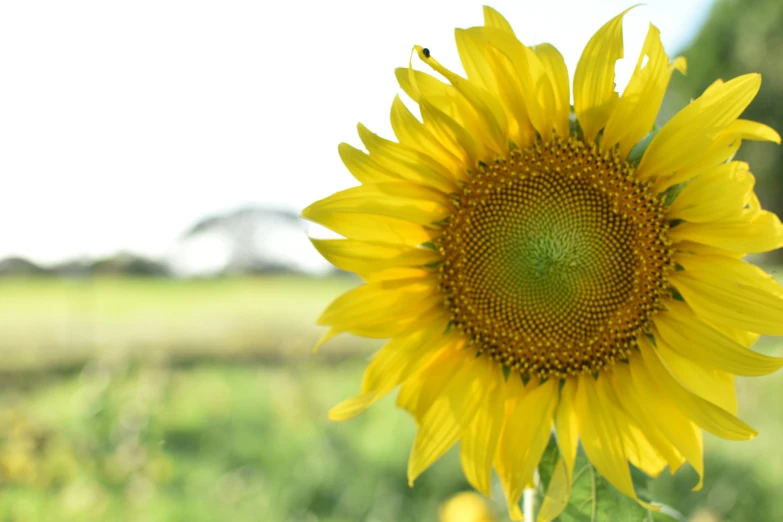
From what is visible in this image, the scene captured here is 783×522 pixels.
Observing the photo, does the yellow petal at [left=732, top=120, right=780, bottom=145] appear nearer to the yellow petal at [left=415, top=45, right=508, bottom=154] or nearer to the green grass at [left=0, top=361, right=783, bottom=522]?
the yellow petal at [left=415, top=45, right=508, bottom=154]

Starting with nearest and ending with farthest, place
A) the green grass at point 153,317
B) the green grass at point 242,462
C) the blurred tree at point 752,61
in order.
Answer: the green grass at point 242,462
the green grass at point 153,317
the blurred tree at point 752,61

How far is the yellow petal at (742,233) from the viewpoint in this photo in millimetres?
814

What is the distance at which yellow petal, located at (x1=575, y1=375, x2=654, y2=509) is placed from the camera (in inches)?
33.7

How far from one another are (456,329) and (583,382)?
196mm

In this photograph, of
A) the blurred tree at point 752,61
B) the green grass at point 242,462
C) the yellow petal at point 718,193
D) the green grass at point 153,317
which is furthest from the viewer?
the blurred tree at point 752,61

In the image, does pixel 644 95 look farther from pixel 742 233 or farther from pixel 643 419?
pixel 643 419

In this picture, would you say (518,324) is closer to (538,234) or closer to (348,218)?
(538,234)

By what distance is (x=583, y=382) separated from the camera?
0.98 m

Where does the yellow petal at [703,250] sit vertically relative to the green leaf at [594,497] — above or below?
above

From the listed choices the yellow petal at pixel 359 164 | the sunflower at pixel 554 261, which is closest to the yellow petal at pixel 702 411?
the sunflower at pixel 554 261

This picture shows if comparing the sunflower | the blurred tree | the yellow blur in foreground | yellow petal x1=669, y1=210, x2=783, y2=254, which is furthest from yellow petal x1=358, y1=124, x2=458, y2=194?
the blurred tree

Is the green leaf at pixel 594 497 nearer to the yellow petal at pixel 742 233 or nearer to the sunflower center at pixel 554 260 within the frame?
the sunflower center at pixel 554 260

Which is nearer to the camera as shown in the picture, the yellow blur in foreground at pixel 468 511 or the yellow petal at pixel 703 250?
the yellow petal at pixel 703 250

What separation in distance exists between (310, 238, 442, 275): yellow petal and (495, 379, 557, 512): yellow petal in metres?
0.25
